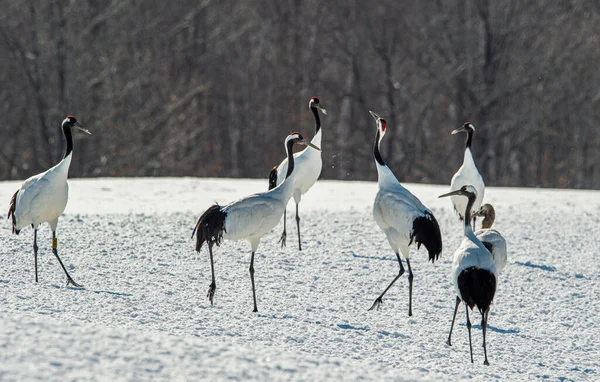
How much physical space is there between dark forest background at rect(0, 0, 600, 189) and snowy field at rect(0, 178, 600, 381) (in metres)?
13.5

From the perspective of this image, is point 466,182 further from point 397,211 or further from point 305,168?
point 397,211

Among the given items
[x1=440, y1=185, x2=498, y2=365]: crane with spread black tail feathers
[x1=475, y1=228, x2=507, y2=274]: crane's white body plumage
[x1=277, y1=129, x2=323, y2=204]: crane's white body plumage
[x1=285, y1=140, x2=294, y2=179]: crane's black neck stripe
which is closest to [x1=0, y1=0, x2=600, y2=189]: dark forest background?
[x1=277, y1=129, x2=323, y2=204]: crane's white body plumage

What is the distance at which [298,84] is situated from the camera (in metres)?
27.7

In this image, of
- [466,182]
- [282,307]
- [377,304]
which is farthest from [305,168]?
[282,307]

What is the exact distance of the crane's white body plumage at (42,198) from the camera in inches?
291

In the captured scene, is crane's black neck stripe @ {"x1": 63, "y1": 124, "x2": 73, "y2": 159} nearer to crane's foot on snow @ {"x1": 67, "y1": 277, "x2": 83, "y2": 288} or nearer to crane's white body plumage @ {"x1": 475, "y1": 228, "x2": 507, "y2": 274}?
crane's foot on snow @ {"x1": 67, "y1": 277, "x2": 83, "y2": 288}

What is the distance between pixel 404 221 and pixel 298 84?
2072 centimetres

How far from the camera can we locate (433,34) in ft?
86.8

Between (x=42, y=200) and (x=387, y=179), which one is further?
(x=387, y=179)

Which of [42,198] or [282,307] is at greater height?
[42,198]

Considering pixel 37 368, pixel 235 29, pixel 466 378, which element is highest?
pixel 235 29

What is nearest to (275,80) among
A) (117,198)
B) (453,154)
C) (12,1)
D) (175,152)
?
(175,152)

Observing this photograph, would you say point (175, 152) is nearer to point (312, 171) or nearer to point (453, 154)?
point (453, 154)

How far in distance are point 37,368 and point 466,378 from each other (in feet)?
9.03
